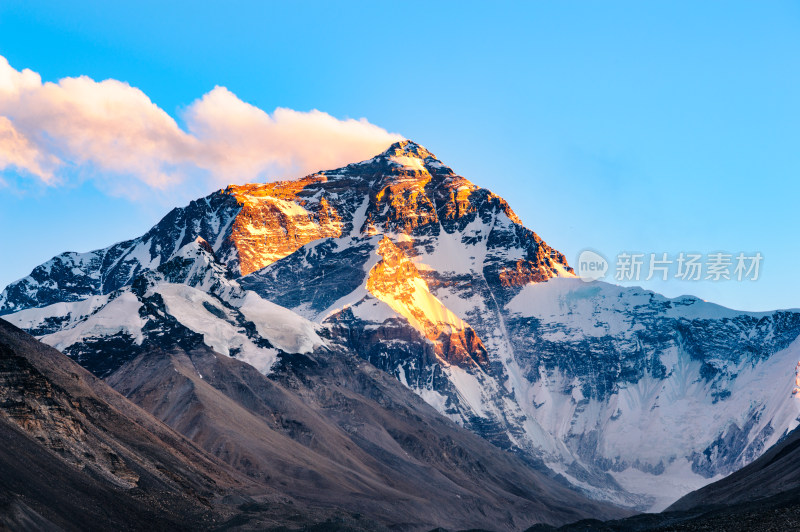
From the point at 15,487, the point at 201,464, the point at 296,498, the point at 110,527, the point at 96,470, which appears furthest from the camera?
the point at 296,498

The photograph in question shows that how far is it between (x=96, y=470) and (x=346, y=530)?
1413 inches

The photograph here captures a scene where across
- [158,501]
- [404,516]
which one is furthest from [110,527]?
[404,516]

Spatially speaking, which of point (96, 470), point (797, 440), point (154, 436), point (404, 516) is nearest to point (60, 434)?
point (96, 470)

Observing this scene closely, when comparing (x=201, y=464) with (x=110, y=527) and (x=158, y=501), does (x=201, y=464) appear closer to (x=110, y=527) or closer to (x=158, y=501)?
(x=158, y=501)

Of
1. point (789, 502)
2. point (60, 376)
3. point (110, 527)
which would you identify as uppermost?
point (789, 502)

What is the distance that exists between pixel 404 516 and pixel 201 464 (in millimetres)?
42082

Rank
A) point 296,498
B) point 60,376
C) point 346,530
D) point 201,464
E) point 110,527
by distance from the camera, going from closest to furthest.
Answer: point 110,527 → point 346,530 → point 60,376 → point 201,464 → point 296,498

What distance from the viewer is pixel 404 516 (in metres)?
193

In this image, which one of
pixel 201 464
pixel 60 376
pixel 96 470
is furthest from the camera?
pixel 201 464

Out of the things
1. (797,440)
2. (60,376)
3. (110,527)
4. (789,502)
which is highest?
(797,440)

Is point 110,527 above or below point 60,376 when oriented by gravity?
below

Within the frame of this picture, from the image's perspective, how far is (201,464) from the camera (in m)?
170

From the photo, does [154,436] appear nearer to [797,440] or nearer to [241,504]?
[241,504]

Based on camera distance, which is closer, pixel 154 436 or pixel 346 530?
pixel 346 530
